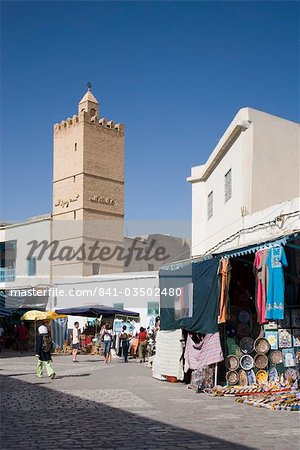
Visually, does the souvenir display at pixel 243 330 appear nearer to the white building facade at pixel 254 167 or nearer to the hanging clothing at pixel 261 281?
the hanging clothing at pixel 261 281

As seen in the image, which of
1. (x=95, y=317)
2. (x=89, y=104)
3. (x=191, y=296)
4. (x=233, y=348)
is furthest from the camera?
(x=89, y=104)

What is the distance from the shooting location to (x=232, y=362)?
40.8 ft

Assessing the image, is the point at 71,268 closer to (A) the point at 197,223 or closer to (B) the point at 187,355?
(A) the point at 197,223

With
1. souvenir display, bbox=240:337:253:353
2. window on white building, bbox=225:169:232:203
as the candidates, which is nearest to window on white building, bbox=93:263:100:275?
window on white building, bbox=225:169:232:203

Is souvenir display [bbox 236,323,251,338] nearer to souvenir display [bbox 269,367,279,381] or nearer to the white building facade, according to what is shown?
souvenir display [bbox 269,367,279,381]

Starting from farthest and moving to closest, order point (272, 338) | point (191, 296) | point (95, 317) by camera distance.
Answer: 1. point (95, 317)
2. point (191, 296)
3. point (272, 338)

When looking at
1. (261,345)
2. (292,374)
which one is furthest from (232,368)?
(292,374)

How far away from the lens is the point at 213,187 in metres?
22.0

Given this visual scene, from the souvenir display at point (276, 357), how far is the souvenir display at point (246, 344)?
0.55 meters

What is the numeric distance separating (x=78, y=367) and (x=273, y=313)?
10.8 meters

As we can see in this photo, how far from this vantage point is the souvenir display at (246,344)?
1246 cm

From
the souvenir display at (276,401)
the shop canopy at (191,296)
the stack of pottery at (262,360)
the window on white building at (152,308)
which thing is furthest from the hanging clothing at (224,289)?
the window on white building at (152,308)

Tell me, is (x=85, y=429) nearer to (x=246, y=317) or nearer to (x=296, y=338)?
(x=296, y=338)

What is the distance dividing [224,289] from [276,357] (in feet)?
5.29
